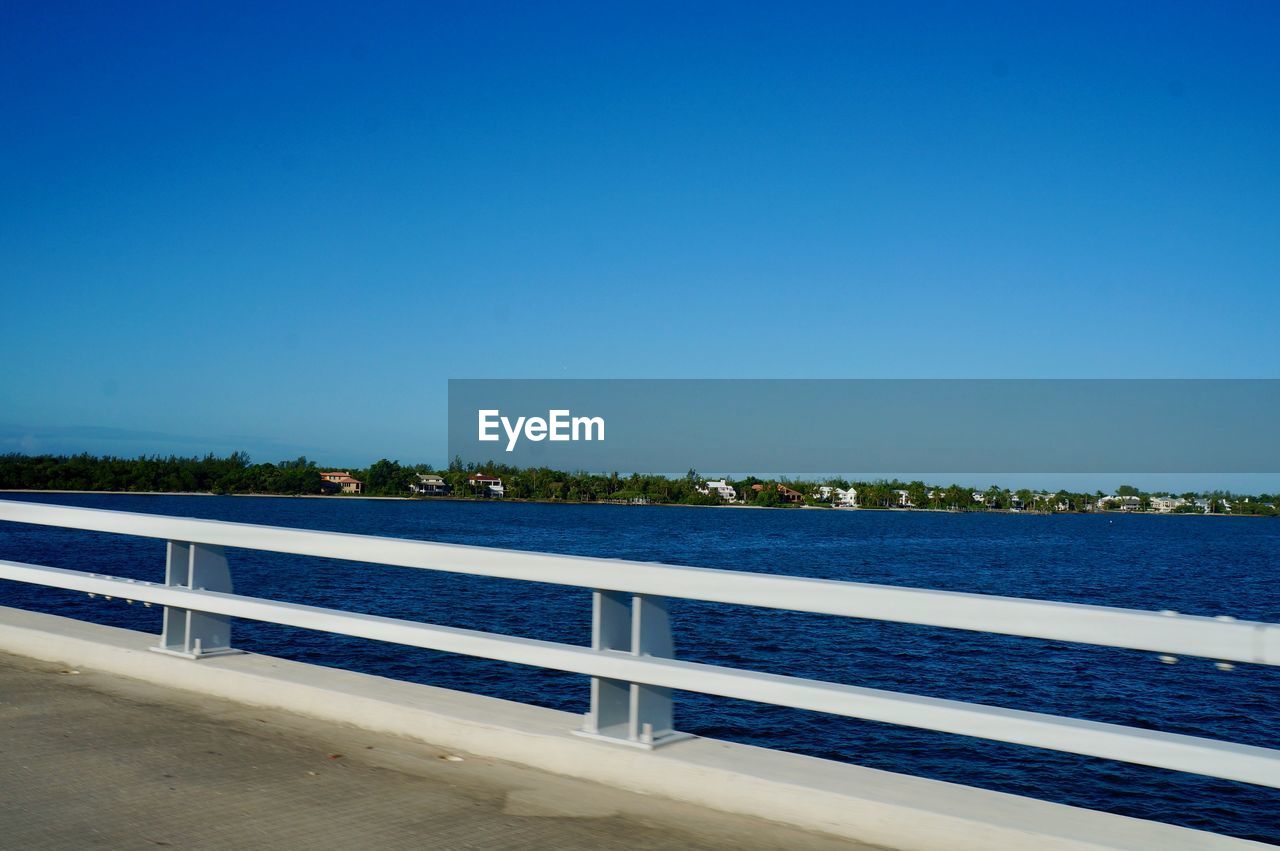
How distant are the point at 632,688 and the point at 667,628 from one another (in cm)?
31

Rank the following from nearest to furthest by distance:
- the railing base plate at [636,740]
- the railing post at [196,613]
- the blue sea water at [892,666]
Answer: the railing base plate at [636,740] < the railing post at [196,613] < the blue sea water at [892,666]

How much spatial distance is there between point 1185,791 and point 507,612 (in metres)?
22.2

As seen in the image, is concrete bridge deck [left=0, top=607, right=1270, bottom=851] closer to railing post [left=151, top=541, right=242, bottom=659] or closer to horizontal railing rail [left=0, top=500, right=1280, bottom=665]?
railing post [left=151, top=541, right=242, bottom=659]

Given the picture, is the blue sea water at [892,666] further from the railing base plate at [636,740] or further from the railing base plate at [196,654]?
the railing base plate at [636,740]

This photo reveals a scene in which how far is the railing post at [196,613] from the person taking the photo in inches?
243

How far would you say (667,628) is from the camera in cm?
450

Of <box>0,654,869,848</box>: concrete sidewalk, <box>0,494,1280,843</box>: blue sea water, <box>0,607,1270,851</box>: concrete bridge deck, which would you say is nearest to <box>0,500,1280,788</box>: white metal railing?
<box>0,607,1270,851</box>: concrete bridge deck

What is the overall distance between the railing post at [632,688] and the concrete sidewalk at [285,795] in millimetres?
252

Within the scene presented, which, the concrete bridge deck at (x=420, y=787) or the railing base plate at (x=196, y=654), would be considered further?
the railing base plate at (x=196, y=654)

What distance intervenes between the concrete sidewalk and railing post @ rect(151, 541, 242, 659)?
705mm

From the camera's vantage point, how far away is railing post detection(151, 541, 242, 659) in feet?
20.2

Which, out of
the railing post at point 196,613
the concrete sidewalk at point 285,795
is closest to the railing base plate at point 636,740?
the concrete sidewalk at point 285,795

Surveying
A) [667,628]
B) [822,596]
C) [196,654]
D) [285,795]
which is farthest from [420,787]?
[196,654]

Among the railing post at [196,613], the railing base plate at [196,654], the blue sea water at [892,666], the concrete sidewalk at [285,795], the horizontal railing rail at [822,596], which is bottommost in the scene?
the blue sea water at [892,666]
